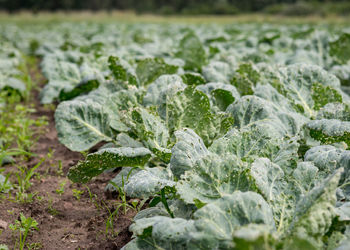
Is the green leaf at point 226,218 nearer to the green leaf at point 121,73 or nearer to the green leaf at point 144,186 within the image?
the green leaf at point 144,186

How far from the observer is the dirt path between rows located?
1763 mm

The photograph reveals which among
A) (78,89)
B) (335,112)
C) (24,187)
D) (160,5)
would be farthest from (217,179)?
(160,5)

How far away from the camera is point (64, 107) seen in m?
2.38

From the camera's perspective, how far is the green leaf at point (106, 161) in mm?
1690

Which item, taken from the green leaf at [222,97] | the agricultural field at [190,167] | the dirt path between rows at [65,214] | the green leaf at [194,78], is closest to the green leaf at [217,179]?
the agricultural field at [190,167]

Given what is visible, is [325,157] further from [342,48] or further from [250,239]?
[342,48]

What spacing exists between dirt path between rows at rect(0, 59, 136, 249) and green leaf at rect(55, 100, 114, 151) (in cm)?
29

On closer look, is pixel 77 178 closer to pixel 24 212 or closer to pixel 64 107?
pixel 24 212

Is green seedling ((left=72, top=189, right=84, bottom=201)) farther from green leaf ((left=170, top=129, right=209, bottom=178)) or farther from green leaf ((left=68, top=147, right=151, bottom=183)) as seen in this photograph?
green leaf ((left=170, top=129, right=209, bottom=178))

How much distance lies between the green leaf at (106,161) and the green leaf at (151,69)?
155 cm

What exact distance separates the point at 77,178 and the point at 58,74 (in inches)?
92.3

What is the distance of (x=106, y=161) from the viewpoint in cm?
171

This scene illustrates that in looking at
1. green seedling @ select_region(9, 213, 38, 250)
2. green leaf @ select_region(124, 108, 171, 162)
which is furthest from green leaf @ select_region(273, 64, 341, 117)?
green seedling @ select_region(9, 213, 38, 250)

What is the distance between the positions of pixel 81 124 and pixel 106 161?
757 mm
